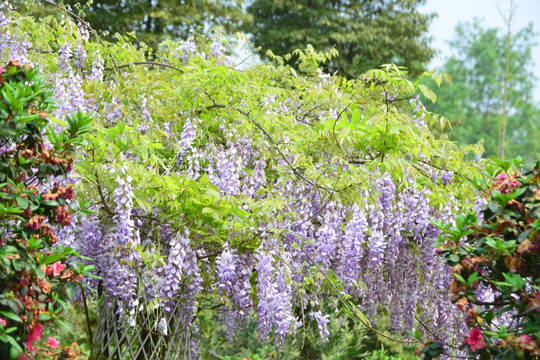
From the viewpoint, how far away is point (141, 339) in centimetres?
452

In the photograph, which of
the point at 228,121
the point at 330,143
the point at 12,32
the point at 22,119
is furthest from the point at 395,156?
the point at 12,32

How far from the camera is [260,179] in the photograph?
14.9 feet

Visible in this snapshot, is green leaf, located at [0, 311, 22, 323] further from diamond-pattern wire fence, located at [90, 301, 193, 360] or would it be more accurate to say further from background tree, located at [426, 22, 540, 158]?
Answer: background tree, located at [426, 22, 540, 158]

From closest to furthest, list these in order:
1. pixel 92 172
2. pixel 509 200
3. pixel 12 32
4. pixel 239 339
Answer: pixel 509 200 → pixel 92 172 → pixel 12 32 → pixel 239 339

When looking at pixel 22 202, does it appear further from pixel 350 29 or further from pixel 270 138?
pixel 350 29

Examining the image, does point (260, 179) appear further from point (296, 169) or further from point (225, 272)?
point (225, 272)

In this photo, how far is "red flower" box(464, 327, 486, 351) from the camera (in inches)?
120

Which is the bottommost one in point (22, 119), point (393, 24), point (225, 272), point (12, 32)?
point (225, 272)

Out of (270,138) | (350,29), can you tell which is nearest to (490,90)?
(350,29)

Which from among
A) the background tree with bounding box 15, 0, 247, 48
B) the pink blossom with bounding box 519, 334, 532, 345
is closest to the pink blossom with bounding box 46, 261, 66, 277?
the pink blossom with bounding box 519, 334, 532, 345

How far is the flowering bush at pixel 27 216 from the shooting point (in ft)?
9.22

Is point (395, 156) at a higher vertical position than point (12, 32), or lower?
lower

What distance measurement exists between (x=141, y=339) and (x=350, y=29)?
48.5 feet

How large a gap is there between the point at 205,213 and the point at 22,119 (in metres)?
1.41
